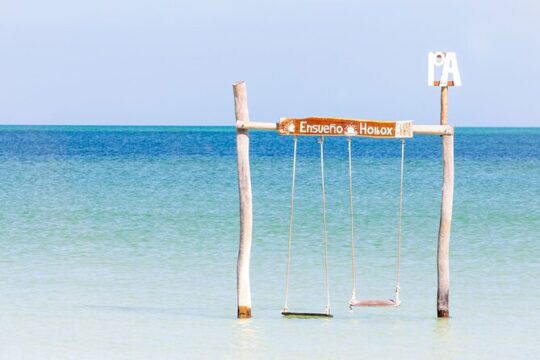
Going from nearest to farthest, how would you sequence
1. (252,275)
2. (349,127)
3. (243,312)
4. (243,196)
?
(349,127), (243,196), (243,312), (252,275)

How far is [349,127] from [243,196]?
1513 mm

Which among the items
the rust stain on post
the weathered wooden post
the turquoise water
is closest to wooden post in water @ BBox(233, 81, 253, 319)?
the rust stain on post

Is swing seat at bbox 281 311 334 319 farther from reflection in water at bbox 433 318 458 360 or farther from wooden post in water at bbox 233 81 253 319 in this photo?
reflection in water at bbox 433 318 458 360

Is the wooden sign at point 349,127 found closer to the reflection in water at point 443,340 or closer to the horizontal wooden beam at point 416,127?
the horizontal wooden beam at point 416,127

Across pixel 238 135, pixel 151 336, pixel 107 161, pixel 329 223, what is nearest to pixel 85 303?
pixel 151 336

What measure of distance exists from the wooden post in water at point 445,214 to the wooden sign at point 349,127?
0.50 metres

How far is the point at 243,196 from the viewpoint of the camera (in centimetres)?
1332

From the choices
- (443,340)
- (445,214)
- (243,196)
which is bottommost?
(443,340)

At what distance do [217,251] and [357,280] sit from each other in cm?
424

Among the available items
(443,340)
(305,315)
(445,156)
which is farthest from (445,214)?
(305,315)

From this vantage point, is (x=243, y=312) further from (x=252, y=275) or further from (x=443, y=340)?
(x=252, y=275)

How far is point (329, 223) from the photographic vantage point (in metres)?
27.5

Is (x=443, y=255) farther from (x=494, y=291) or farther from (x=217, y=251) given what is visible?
(x=217, y=251)

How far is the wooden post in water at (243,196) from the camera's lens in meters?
13.1
